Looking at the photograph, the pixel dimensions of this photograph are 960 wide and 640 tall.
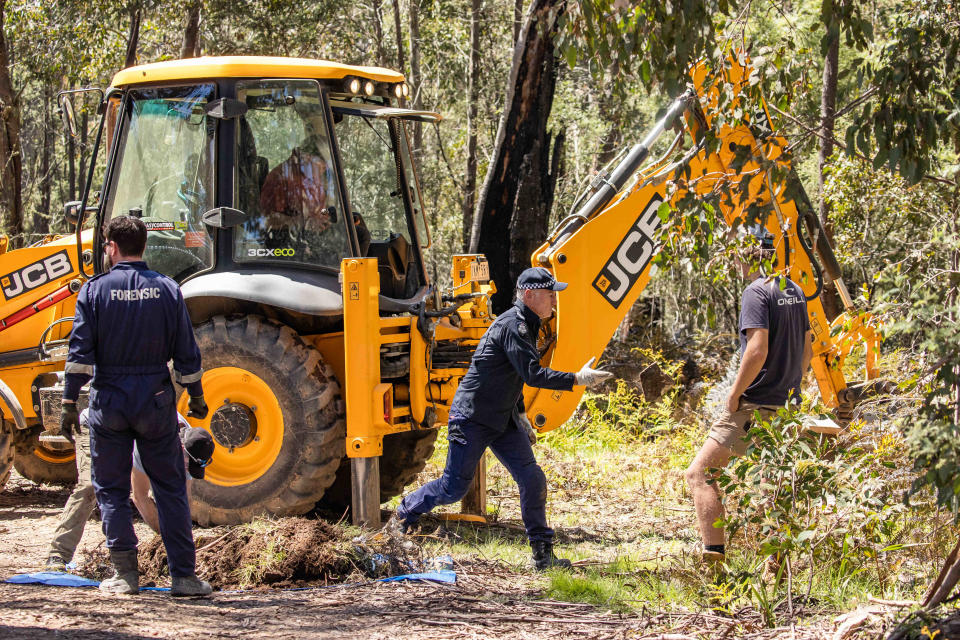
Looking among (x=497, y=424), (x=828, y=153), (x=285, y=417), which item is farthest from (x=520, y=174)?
(x=497, y=424)

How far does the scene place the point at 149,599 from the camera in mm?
5215

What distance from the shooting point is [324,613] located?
510 centimetres

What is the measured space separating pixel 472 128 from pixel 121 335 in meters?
11.5

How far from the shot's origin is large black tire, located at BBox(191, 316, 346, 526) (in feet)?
22.2

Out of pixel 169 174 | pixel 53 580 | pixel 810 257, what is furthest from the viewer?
pixel 169 174

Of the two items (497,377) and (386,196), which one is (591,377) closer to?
(497,377)

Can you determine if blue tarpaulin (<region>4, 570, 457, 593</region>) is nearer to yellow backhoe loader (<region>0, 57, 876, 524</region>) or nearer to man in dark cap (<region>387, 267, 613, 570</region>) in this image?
man in dark cap (<region>387, 267, 613, 570</region>)

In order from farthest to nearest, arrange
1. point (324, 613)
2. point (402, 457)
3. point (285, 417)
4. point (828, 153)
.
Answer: point (828, 153) → point (402, 457) → point (285, 417) → point (324, 613)

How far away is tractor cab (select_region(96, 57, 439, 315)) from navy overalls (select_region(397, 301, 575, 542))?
1249 millimetres

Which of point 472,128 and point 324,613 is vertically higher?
point 472,128

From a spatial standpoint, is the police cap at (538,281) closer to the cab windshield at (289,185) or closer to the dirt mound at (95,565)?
the cab windshield at (289,185)

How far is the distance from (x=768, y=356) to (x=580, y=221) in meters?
1.80

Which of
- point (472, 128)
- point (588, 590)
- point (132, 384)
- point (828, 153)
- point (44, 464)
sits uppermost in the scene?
point (472, 128)

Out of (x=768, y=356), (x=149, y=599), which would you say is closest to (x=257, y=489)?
(x=149, y=599)
